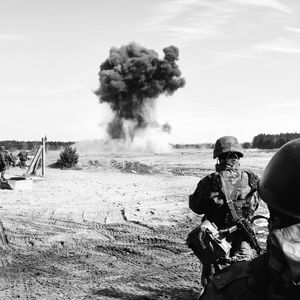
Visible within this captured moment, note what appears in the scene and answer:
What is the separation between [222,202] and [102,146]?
5044cm

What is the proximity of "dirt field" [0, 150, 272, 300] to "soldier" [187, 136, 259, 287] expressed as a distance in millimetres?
1962

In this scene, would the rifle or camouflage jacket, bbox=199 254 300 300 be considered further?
the rifle

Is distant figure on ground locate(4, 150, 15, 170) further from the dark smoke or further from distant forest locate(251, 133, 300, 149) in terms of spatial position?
distant forest locate(251, 133, 300, 149)

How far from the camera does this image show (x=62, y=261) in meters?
7.41

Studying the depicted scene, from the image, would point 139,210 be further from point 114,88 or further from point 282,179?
point 114,88

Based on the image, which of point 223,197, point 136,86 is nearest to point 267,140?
point 136,86

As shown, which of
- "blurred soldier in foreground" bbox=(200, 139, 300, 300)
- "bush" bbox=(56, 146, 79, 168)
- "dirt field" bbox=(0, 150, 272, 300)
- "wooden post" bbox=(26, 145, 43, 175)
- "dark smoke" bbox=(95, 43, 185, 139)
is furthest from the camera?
"dark smoke" bbox=(95, 43, 185, 139)

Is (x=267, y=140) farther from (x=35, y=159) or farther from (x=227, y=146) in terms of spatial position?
(x=227, y=146)

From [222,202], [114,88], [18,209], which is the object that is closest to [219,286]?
[222,202]

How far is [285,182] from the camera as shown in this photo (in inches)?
56.4

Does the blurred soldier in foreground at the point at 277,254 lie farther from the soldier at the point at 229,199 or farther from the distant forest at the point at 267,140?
the distant forest at the point at 267,140

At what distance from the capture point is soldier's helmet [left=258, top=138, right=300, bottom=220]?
1.40 metres

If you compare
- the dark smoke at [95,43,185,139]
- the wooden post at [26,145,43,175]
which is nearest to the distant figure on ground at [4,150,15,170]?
the wooden post at [26,145,43,175]

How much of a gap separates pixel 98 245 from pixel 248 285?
7.15 m
